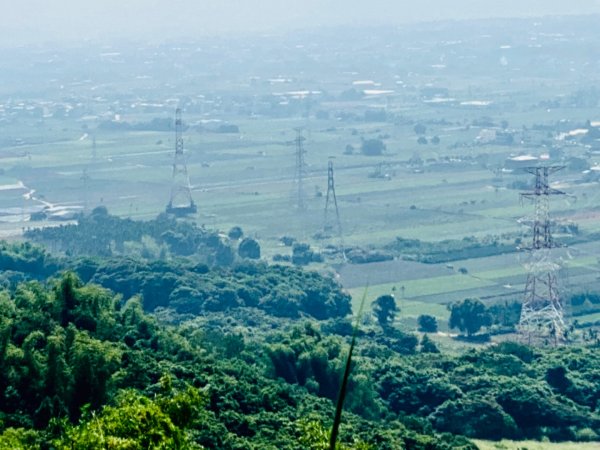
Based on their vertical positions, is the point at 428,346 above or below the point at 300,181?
Answer: above

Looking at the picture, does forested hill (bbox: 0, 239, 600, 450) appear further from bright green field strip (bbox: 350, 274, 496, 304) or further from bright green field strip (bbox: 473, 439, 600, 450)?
bright green field strip (bbox: 350, 274, 496, 304)

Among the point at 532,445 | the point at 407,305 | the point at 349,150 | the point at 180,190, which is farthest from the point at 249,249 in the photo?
the point at 349,150

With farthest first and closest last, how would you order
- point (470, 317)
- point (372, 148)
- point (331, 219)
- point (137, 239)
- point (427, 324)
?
point (372, 148) → point (331, 219) → point (137, 239) → point (427, 324) → point (470, 317)

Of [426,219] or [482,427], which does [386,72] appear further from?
[482,427]

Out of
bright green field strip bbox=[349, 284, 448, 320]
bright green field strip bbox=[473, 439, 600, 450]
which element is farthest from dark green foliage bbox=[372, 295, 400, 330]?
bright green field strip bbox=[473, 439, 600, 450]

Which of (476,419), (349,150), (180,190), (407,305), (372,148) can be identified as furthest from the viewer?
(349,150)

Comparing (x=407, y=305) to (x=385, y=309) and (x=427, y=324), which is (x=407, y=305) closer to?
(x=385, y=309)

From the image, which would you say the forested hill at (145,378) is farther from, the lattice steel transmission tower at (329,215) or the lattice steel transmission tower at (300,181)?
the lattice steel transmission tower at (300,181)
